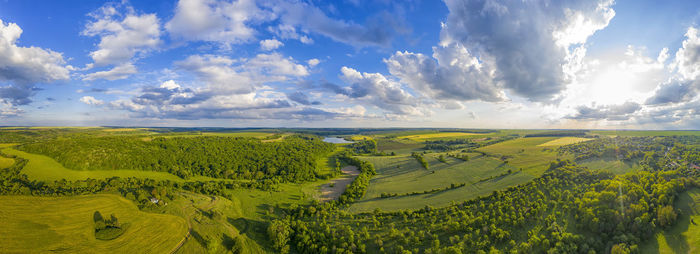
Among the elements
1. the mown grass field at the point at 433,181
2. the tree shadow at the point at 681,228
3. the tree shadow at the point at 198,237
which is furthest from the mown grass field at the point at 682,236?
the tree shadow at the point at 198,237

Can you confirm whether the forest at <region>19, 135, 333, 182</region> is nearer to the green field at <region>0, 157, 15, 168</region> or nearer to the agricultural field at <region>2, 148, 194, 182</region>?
the agricultural field at <region>2, 148, 194, 182</region>

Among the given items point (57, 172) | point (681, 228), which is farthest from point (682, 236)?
point (57, 172)

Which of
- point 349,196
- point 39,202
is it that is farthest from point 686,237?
point 39,202

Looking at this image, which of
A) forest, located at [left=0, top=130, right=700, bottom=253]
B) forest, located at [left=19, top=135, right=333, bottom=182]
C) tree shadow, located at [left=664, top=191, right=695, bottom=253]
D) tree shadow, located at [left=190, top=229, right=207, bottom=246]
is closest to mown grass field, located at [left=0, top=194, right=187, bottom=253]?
tree shadow, located at [left=190, top=229, right=207, bottom=246]

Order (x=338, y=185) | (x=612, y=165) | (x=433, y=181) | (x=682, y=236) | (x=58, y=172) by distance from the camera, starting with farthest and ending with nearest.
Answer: (x=612, y=165)
(x=338, y=185)
(x=433, y=181)
(x=58, y=172)
(x=682, y=236)

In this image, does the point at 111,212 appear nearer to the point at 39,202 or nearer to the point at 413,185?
the point at 39,202

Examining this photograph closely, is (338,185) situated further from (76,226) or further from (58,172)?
(58,172)
